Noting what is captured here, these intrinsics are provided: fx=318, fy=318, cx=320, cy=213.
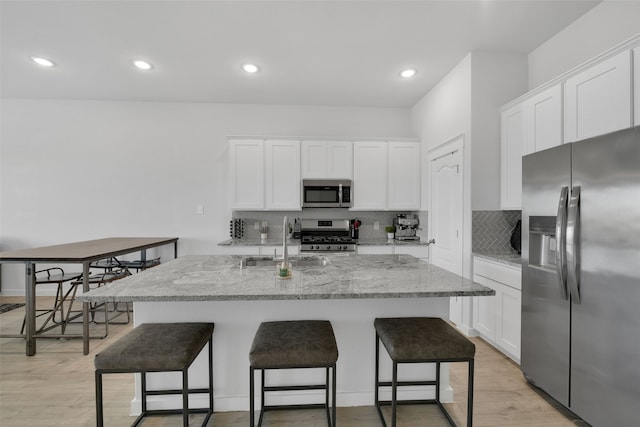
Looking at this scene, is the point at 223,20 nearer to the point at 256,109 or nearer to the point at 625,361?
the point at 256,109

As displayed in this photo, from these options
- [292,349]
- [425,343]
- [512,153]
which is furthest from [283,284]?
[512,153]

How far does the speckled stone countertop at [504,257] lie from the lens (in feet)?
8.20

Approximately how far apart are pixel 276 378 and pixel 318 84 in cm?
327

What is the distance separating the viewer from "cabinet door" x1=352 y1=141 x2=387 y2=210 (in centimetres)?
434

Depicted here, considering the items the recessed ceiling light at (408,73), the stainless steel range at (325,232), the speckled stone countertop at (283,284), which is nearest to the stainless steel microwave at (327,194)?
the stainless steel range at (325,232)

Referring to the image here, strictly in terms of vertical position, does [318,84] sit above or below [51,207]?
above

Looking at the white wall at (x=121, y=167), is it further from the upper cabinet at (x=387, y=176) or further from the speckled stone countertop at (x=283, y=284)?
the speckled stone countertop at (x=283, y=284)

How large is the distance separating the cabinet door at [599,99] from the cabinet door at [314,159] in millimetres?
2655

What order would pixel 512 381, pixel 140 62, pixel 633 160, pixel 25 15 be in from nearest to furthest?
pixel 633 160 < pixel 512 381 < pixel 25 15 < pixel 140 62

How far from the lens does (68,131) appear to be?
4.52m

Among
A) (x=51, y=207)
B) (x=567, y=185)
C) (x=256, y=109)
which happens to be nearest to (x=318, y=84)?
(x=256, y=109)

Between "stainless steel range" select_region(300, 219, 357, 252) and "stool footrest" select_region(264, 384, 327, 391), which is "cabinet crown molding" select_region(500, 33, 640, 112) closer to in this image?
"stainless steel range" select_region(300, 219, 357, 252)

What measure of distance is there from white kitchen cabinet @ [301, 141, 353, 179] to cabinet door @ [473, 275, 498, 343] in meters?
2.13

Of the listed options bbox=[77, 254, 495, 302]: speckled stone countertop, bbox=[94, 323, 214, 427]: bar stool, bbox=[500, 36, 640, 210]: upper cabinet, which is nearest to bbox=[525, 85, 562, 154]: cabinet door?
bbox=[500, 36, 640, 210]: upper cabinet
